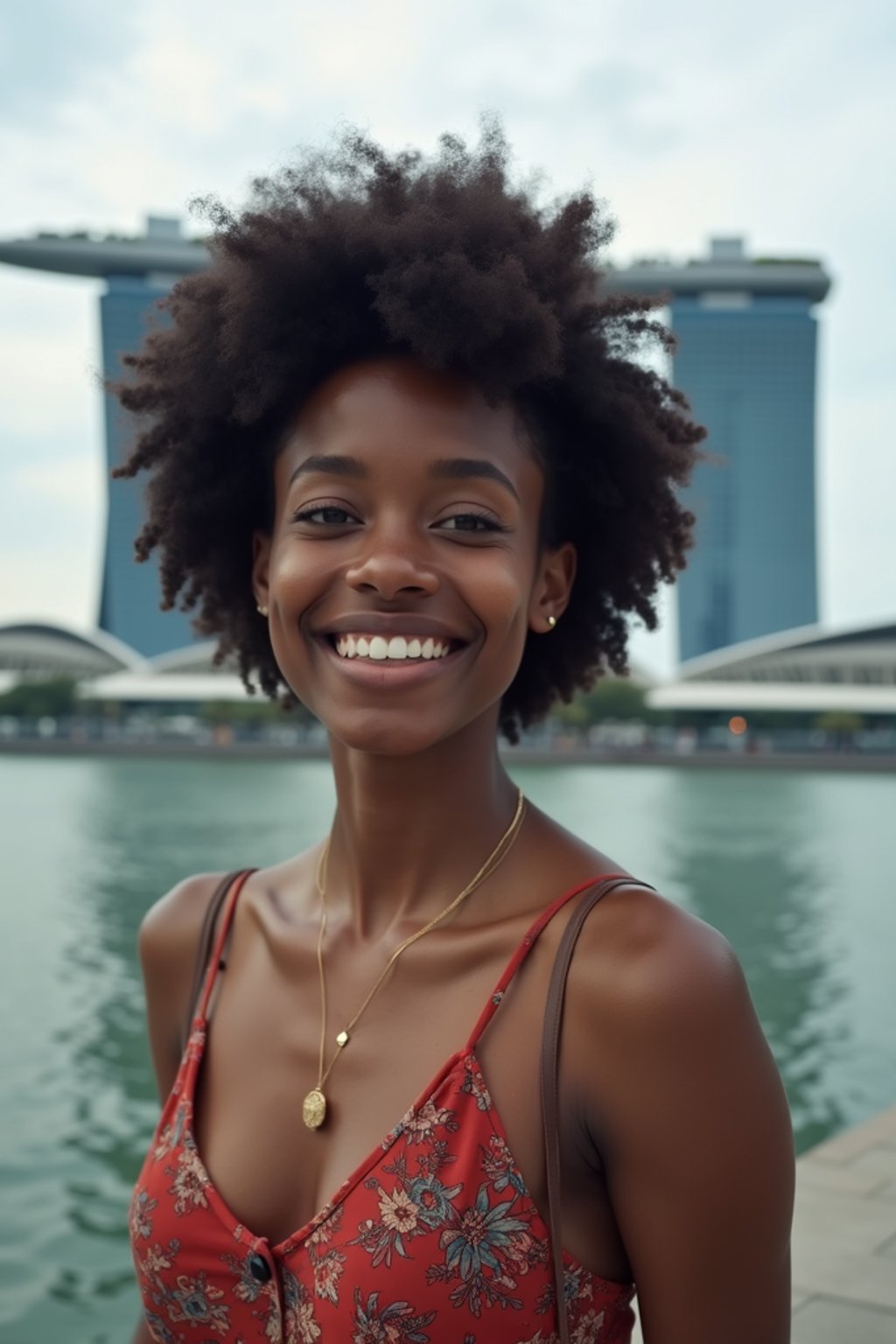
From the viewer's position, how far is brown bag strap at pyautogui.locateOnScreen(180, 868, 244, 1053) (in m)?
1.59

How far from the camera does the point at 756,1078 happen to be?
1176 mm

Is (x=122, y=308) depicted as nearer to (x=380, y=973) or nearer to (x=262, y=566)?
(x=262, y=566)

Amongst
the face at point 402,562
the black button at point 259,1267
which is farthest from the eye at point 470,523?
the black button at point 259,1267

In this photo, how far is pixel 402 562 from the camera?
132 cm

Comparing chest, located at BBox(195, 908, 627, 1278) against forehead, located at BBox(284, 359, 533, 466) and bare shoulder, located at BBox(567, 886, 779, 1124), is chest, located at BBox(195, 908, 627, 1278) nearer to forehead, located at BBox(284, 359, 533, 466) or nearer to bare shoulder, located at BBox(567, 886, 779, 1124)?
bare shoulder, located at BBox(567, 886, 779, 1124)

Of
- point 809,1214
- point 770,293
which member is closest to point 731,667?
point 770,293

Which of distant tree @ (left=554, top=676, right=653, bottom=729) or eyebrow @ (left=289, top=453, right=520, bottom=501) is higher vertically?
eyebrow @ (left=289, top=453, right=520, bottom=501)

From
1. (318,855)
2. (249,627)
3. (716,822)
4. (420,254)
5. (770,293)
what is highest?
(770,293)

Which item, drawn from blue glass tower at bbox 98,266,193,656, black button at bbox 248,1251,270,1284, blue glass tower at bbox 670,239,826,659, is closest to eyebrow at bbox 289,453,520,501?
black button at bbox 248,1251,270,1284

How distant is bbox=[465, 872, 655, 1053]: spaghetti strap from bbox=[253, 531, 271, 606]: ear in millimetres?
504

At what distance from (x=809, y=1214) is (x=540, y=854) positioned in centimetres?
237

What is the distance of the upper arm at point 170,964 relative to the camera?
5.37ft

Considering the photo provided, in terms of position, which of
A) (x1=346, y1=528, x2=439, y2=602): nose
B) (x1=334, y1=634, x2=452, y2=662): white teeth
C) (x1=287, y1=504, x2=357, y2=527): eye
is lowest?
(x1=334, y1=634, x2=452, y2=662): white teeth

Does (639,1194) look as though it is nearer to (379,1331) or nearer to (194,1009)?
(379,1331)
